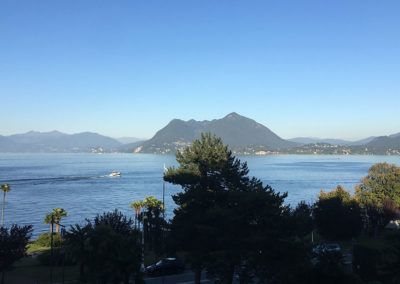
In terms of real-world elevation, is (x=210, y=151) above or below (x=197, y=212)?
above

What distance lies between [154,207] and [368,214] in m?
32.3

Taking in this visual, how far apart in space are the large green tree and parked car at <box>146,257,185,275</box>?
3.03m

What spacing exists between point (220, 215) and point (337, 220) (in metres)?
27.3

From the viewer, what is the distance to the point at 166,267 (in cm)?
2994

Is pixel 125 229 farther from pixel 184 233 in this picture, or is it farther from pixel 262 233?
pixel 262 233

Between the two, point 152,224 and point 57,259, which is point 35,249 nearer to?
point 57,259

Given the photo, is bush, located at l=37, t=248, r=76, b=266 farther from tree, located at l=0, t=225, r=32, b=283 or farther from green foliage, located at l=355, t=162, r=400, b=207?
green foliage, located at l=355, t=162, r=400, b=207

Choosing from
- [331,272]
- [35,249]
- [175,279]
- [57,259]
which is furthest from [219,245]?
[35,249]

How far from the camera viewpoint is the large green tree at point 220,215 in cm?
2131

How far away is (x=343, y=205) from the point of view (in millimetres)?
47594

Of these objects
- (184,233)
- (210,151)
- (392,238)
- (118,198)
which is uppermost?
(210,151)

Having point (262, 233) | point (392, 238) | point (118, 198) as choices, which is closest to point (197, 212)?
point (262, 233)

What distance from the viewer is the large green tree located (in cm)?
2131

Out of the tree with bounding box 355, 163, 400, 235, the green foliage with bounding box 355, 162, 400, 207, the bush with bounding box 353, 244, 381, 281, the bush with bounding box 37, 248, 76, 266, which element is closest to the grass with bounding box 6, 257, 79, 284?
the bush with bounding box 37, 248, 76, 266
